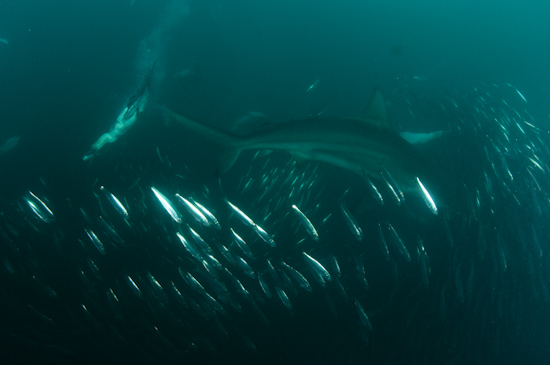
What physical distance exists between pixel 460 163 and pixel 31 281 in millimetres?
8734

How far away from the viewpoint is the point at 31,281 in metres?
5.07

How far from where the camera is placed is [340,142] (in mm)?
5008

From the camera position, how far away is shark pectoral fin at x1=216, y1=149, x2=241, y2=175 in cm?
480

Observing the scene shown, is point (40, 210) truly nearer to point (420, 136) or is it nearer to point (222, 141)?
point (222, 141)

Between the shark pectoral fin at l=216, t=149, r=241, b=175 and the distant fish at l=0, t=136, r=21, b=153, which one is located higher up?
the distant fish at l=0, t=136, r=21, b=153

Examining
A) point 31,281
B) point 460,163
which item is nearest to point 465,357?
point 460,163

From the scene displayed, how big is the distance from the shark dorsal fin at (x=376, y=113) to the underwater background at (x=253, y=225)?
1.22m

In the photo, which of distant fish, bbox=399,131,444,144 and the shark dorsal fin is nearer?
the shark dorsal fin

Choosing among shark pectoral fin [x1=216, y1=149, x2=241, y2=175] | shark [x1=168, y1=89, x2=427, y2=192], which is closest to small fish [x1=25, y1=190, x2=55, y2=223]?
shark [x1=168, y1=89, x2=427, y2=192]

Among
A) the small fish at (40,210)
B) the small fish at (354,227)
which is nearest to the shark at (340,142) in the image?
the small fish at (354,227)

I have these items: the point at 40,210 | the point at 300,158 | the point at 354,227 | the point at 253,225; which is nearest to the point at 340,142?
the point at 300,158

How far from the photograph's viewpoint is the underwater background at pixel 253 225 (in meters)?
4.58

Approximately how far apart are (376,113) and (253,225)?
9.34 ft

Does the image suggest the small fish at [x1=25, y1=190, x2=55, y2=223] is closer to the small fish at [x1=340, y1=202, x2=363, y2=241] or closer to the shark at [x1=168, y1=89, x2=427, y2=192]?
the shark at [x1=168, y1=89, x2=427, y2=192]
